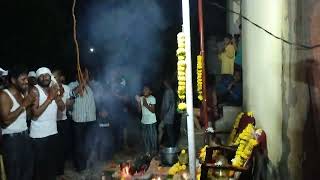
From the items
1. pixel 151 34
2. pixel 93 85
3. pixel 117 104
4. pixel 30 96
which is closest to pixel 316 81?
pixel 30 96

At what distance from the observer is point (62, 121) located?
8164 mm

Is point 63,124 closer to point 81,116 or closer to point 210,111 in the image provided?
point 81,116

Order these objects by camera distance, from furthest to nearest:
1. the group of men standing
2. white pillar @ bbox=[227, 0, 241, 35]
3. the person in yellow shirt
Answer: white pillar @ bbox=[227, 0, 241, 35] → the person in yellow shirt → the group of men standing

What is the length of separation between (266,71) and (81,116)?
4225 mm

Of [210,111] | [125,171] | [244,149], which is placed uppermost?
[210,111]

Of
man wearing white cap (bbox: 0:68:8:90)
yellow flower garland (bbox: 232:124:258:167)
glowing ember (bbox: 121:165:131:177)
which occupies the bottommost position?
glowing ember (bbox: 121:165:131:177)

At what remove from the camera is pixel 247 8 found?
898 cm

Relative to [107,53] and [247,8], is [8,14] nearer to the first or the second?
[107,53]

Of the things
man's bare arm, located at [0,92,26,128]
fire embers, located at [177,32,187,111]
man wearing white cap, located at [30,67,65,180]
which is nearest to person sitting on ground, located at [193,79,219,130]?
man wearing white cap, located at [30,67,65,180]

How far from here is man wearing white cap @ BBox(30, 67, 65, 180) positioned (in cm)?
676

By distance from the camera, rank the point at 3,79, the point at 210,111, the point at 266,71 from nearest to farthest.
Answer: the point at 3,79 < the point at 266,71 < the point at 210,111

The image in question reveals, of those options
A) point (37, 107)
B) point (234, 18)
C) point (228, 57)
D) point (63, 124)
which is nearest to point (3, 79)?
point (37, 107)

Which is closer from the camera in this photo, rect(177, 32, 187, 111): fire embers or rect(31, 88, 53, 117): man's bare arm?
rect(177, 32, 187, 111): fire embers

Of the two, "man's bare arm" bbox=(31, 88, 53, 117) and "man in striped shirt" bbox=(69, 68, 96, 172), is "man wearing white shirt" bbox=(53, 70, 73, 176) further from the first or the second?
"man's bare arm" bbox=(31, 88, 53, 117)
